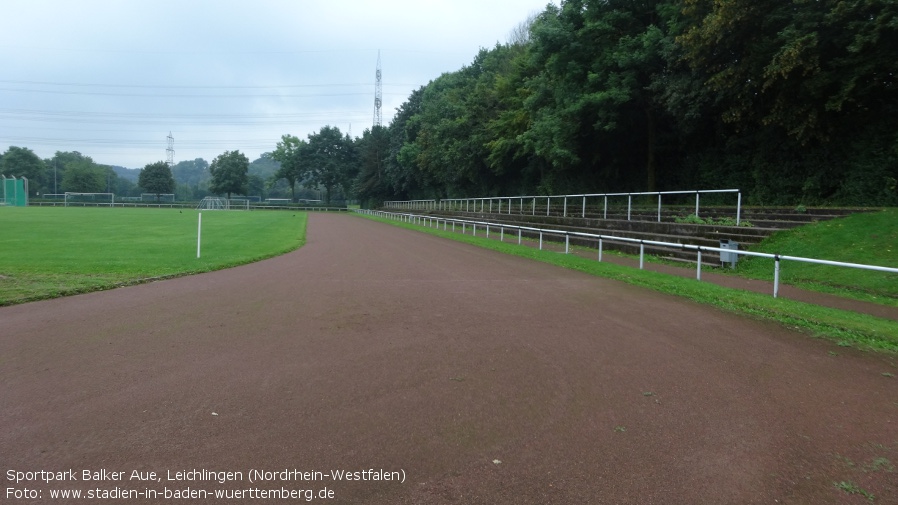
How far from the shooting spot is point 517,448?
3631 mm

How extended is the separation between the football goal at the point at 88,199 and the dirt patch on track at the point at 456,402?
9901 cm

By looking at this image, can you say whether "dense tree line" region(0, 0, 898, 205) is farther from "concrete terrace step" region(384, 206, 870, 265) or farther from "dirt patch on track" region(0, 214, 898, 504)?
"dirt patch on track" region(0, 214, 898, 504)

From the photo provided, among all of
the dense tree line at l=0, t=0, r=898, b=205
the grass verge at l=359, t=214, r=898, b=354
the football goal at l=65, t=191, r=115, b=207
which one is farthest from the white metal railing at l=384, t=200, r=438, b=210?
the football goal at l=65, t=191, r=115, b=207

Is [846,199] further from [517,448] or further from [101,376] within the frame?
[101,376]

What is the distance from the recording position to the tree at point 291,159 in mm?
103544

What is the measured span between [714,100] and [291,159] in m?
96.0

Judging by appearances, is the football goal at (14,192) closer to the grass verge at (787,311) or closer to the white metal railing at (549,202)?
the white metal railing at (549,202)

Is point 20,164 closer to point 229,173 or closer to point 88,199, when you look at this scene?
point 88,199

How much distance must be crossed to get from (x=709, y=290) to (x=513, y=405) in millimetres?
7513

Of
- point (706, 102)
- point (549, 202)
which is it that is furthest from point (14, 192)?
point (706, 102)

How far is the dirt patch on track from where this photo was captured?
328 cm

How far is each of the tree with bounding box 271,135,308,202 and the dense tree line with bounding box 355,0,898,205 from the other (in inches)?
2760

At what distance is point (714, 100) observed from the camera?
20672 mm

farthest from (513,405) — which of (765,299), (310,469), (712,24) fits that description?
(712,24)
